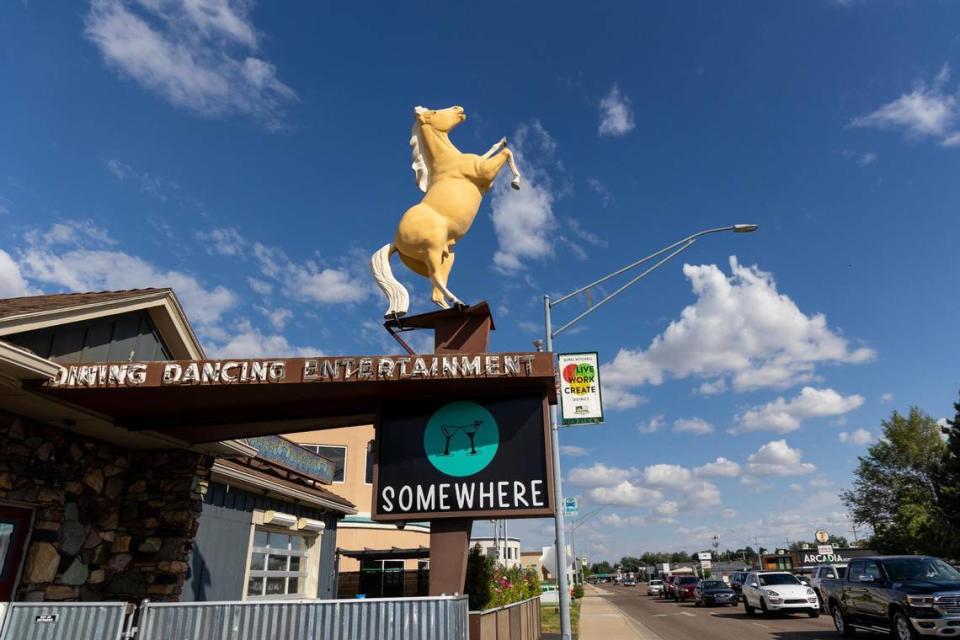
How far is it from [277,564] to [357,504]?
17939 mm

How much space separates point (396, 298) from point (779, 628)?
54.6ft

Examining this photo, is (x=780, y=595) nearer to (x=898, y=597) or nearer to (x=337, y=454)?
(x=898, y=597)

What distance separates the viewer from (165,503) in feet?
27.9

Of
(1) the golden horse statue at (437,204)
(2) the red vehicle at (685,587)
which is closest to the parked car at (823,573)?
(2) the red vehicle at (685,587)

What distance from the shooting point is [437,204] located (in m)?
7.95

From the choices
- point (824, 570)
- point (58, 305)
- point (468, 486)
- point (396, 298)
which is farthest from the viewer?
point (824, 570)

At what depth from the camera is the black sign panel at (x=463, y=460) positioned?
19.0 feet

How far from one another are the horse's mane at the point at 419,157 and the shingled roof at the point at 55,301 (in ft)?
12.7

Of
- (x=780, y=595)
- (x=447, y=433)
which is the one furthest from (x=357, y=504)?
(x=447, y=433)

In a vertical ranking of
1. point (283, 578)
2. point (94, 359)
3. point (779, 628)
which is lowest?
point (779, 628)

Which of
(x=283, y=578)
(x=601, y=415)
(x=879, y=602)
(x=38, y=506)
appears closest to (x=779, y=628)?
(x=879, y=602)

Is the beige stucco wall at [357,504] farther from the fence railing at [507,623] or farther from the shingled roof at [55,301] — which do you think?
the shingled roof at [55,301]

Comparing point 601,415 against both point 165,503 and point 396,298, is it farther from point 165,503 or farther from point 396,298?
point 165,503

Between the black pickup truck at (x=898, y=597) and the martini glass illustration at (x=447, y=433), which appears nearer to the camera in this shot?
the martini glass illustration at (x=447, y=433)
